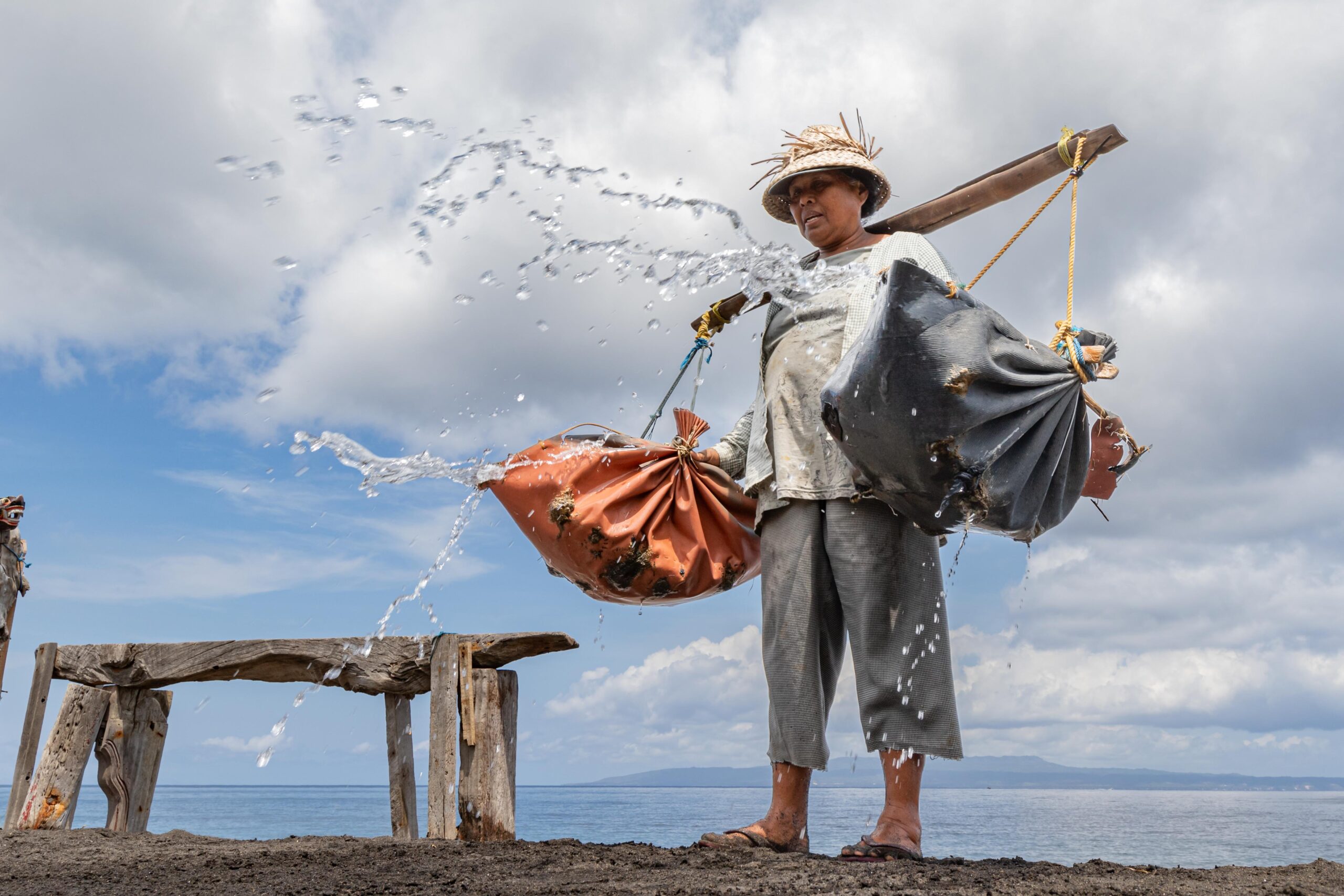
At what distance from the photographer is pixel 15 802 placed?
4980 millimetres

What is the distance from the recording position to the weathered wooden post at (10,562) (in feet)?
16.1

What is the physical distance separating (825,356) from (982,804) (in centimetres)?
3875

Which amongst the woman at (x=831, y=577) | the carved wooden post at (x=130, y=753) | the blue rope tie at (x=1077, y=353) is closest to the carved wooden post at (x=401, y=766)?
the carved wooden post at (x=130, y=753)

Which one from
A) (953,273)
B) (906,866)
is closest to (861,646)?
(906,866)

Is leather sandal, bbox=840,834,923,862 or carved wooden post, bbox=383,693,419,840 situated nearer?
leather sandal, bbox=840,834,923,862

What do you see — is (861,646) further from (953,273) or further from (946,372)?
(953,273)

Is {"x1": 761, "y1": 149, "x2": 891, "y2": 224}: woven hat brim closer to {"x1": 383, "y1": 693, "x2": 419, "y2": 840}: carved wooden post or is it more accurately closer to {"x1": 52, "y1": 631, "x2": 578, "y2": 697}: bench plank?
{"x1": 52, "y1": 631, "x2": 578, "y2": 697}: bench plank

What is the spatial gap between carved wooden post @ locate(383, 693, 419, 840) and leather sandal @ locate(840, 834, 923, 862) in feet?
8.47

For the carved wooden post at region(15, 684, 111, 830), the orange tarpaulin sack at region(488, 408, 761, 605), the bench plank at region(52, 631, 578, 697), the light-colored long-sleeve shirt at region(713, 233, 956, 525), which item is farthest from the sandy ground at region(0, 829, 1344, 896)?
the carved wooden post at region(15, 684, 111, 830)

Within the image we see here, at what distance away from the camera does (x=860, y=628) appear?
286 centimetres

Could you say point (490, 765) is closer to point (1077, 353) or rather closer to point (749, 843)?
point (749, 843)

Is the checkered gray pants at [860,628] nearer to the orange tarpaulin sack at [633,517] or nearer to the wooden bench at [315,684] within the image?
the orange tarpaulin sack at [633,517]

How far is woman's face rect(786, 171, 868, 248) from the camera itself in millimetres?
3326

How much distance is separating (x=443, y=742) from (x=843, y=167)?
2.82 meters
